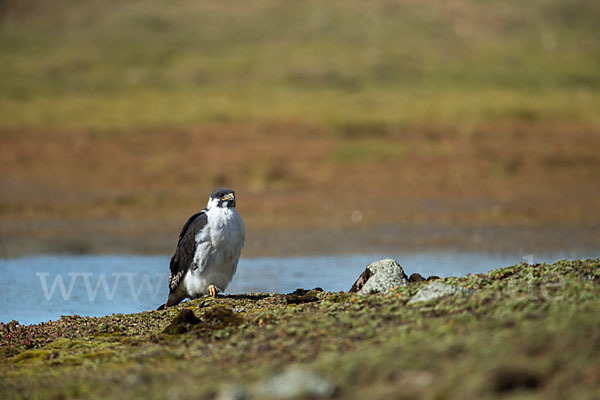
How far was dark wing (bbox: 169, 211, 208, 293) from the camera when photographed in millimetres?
10859

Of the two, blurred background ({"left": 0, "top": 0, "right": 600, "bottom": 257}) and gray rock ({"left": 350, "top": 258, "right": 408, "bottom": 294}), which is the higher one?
blurred background ({"left": 0, "top": 0, "right": 600, "bottom": 257})

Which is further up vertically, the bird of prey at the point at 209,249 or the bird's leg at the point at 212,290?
the bird of prey at the point at 209,249

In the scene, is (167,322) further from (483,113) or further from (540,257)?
(483,113)

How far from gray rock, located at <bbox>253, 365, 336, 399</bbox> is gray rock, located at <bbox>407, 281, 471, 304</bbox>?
273 cm

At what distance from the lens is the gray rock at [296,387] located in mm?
5277

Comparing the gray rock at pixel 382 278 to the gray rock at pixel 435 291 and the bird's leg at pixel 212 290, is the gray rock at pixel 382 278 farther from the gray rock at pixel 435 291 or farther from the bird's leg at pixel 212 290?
the bird's leg at pixel 212 290

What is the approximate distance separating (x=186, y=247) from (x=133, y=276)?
4.06m

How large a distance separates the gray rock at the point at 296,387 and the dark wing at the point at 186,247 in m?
5.45

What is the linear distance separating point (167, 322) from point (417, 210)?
1430 centimetres

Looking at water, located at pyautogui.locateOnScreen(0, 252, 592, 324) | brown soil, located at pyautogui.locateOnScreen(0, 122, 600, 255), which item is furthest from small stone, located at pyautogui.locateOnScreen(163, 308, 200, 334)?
brown soil, located at pyautogui.locateOnScreen(0, 122, 600, 255)

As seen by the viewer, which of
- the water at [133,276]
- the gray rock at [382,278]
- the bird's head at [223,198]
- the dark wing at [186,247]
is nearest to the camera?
the gray rock at [382,278]

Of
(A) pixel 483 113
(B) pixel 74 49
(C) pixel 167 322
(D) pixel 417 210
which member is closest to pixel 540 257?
(D) pixel 417 210

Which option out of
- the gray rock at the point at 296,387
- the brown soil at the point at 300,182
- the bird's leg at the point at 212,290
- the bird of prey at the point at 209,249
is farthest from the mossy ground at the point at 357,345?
the brown soil at the point at 300,182

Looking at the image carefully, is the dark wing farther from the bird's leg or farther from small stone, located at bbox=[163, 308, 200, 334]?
small stone, located at bbox=[163, 308, 200, 334]
